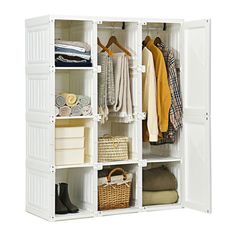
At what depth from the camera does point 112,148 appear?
7055 mm

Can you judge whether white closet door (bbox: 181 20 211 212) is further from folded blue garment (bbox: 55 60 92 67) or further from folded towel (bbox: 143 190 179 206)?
folded blue garment (bbox: 55 60 92 67)

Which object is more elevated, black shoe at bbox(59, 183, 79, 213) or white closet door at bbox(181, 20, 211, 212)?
white closet door at bbox(181, 20, 211, 212)

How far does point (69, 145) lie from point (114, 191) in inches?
25.9

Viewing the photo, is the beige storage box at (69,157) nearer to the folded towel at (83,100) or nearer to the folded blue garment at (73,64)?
the folded towel at (83,100)

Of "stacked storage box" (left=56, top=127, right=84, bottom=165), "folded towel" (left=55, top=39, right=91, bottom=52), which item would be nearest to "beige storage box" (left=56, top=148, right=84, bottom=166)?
"stacked storage box" (left=56, top=127, right=84, bottom=165)

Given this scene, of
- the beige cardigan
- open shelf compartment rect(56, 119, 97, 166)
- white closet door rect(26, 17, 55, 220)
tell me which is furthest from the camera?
the beige cardigan

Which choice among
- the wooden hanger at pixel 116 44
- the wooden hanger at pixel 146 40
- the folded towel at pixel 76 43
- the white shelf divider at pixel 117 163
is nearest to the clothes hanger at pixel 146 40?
the wooden hanger at pixel 146 40

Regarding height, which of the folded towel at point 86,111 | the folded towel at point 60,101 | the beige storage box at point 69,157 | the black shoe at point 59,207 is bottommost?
the black shoe at point 59,207

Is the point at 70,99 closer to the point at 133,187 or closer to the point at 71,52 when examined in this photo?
→ the point at 71,52

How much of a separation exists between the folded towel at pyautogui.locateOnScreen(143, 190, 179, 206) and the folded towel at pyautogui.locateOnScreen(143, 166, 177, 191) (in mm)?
41

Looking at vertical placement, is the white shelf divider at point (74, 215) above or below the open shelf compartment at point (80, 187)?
below

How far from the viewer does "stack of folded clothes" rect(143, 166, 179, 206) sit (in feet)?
24.1

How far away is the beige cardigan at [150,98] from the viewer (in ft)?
23.4

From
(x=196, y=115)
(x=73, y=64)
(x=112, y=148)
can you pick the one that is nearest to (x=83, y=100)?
(x=73, y=64)
